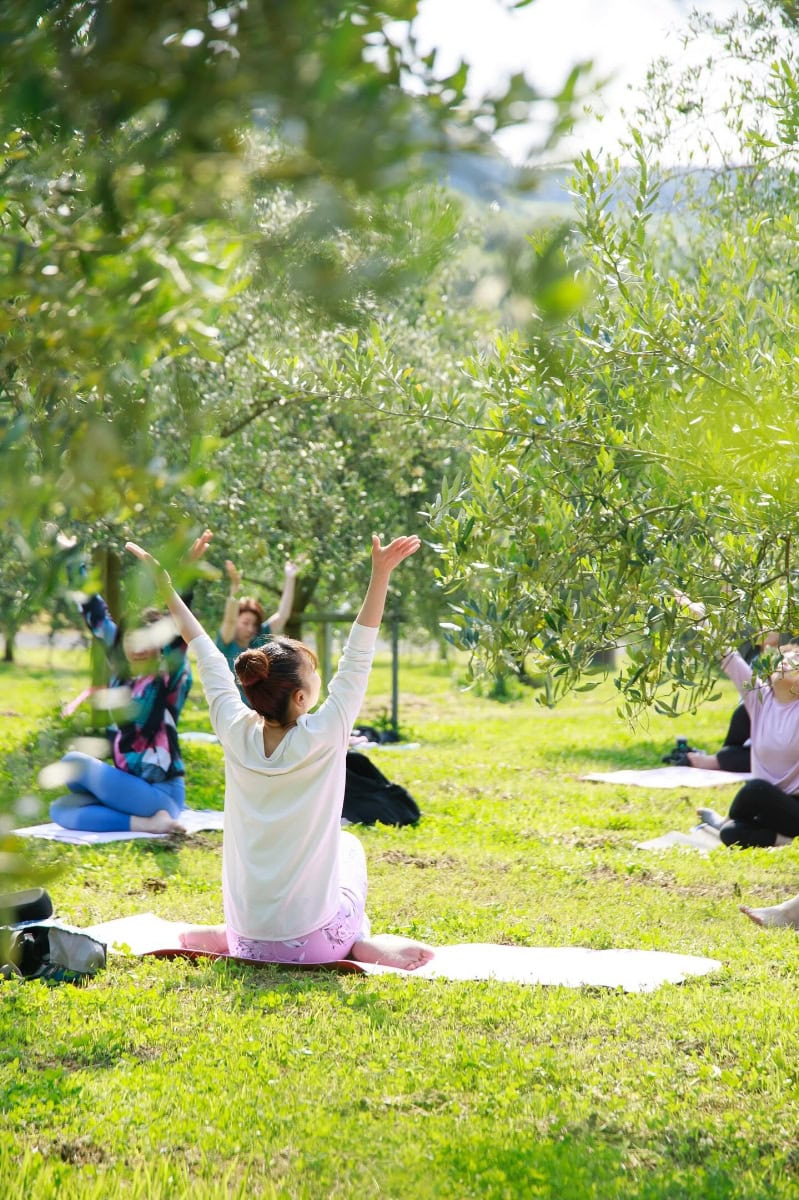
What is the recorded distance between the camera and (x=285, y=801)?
6117 mm

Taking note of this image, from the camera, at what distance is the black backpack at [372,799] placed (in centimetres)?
1131

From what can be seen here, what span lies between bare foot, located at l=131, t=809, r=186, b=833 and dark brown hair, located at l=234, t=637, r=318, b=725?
4863 millimetres

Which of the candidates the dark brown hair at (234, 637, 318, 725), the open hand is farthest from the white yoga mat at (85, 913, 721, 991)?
the open hand

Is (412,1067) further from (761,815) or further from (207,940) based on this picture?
(761,815)

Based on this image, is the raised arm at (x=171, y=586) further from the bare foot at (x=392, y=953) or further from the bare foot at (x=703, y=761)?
the bare foot at (x=703, y=761)

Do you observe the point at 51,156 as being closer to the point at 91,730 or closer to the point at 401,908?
the point at 91,730

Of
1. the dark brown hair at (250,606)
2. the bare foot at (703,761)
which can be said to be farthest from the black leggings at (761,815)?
the dark brown hair at (250,606)

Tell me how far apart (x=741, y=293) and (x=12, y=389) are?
3.48m

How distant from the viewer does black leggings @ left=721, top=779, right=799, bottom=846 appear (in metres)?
10.1

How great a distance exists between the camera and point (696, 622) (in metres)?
5.38

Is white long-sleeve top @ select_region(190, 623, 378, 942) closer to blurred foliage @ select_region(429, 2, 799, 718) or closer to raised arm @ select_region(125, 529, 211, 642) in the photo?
raised arm @ select_region(125, 529, 211, 642)

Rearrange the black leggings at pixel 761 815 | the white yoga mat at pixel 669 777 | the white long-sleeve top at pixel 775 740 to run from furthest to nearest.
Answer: the white yoga mat at pixel 669 777 < the white long-sleeve top at pixel 775 740 < the black leggings at pixel 761 815

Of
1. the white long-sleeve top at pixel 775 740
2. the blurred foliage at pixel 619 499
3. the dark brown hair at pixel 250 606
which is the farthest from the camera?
the dark brown hair at pixel 250 606

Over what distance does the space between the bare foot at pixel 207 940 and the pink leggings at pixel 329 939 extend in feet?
0.38
